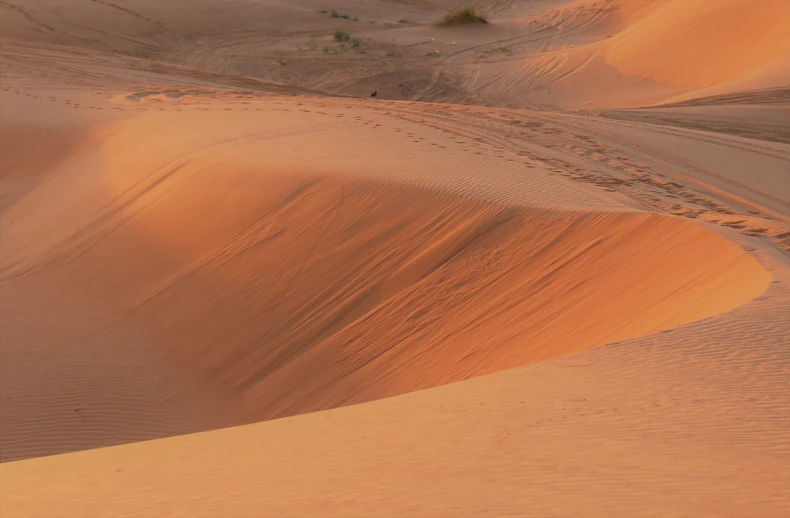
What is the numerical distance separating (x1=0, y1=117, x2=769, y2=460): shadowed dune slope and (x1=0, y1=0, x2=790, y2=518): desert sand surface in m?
0.03

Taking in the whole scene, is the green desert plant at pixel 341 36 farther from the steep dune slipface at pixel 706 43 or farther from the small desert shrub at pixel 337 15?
the steep dune slipface at pixel 706 43

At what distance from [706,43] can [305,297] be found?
1489cm

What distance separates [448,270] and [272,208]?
2.51m

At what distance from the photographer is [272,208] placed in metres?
10.1

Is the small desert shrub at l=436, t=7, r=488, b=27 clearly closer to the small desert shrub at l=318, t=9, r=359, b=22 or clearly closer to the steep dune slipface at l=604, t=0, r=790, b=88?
the small desert shrub at l=318, t=9, r=359, b=22

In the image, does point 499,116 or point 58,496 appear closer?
point 58,496

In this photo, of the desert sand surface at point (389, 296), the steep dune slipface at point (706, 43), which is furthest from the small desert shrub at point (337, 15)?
the desert sand surface at point (389, 296)

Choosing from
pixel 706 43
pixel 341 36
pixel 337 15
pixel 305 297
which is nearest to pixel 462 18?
pixel 337 15

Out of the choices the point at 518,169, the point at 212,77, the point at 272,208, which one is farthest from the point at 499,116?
the point at 212,77

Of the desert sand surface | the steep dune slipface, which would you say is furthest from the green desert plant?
the steep dune slipface

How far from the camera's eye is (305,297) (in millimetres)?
8992

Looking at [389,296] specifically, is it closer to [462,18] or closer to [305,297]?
[305,297]

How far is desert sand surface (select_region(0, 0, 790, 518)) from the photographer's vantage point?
159 inches

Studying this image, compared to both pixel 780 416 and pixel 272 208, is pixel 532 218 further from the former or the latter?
pixel 780 416
